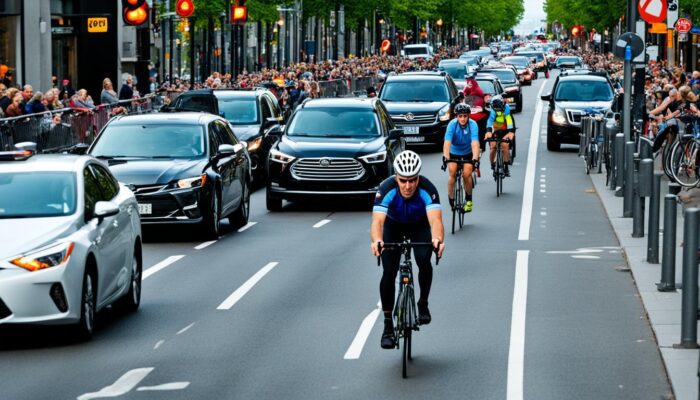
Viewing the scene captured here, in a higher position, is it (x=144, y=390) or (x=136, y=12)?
(x=136, y=12)

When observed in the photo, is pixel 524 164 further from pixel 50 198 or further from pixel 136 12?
pixel 50 198

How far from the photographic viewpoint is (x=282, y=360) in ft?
39.2

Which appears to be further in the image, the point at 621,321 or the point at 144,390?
the point at 621,321

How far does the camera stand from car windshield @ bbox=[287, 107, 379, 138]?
86.4 feet

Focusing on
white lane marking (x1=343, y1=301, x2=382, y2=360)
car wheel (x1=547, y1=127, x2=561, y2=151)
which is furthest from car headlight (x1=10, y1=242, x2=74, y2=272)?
car wheel (x1=547, y1=127, x2=561, y2=151)

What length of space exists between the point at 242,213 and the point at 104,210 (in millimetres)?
10345

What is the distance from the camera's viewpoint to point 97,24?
3500 cm

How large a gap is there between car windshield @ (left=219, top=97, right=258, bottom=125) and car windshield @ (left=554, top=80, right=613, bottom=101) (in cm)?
1128

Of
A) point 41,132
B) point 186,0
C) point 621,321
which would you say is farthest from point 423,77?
point 621,321

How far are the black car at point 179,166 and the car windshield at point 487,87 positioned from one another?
27.7 m

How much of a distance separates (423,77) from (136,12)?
16.8 m

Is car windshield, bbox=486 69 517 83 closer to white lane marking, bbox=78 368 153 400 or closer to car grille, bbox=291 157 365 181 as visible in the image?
car grille, bbox=291 157 365 181

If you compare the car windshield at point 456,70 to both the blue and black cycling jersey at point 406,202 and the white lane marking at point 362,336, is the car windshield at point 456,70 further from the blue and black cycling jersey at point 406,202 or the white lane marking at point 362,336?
the blue and black cycling jersey at point 406,202

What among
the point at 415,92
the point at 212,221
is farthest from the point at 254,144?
the point at 415,92
